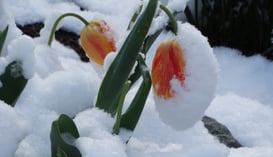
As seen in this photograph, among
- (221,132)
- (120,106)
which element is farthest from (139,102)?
(221,132)

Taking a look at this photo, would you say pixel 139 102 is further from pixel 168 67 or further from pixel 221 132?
pixel 221 132

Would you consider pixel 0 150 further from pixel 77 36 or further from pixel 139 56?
pixel 77 36

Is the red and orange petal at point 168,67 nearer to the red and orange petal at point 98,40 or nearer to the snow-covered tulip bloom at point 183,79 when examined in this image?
the snow-covered tulip bloom at point 183,79

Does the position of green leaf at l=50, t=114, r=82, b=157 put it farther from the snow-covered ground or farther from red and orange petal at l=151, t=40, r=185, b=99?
red and orange petal at l=151, t=40, r=185, b=99

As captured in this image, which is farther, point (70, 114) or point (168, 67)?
point (70, 114)

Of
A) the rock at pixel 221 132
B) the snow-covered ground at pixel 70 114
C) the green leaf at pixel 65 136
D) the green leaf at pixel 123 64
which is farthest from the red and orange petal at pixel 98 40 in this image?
the rock at pixel 221 132

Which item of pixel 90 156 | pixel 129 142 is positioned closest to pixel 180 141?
pixel 129 142

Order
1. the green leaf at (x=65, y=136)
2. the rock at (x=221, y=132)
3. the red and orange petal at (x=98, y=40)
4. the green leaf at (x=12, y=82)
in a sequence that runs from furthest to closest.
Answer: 1. the rock at (x=221, y=132)
2. the red and orange petal at (x=98, y=40)
3. the green leaf at (x=12, y=82)
4. the green leaf at (x=65, y=136)
